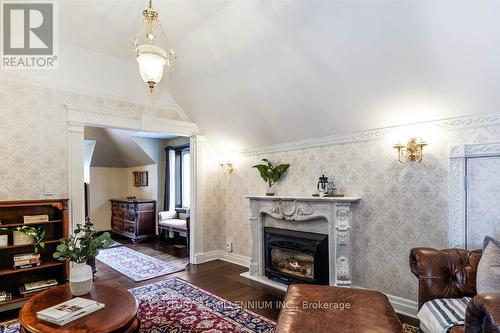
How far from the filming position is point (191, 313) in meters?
2.98

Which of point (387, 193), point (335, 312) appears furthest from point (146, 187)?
point (335, 312)

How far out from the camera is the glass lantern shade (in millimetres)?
2188

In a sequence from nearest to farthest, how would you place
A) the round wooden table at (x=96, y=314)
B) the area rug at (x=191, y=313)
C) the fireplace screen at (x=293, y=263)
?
the round wooden table at (x=96, y=314), the area rug at (x=191, y=313), the fireplace screen at (x=293, y=263)

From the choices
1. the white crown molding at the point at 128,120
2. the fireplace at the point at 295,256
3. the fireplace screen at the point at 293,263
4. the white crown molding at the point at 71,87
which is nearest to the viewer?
the white crown molding at the point at 71,87

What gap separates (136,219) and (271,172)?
409 centimetres

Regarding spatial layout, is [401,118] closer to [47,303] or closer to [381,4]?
[381,4]

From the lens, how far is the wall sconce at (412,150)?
2.86 metres

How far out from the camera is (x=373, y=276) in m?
3.22

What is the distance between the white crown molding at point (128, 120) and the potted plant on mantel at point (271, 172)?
1.46 metres

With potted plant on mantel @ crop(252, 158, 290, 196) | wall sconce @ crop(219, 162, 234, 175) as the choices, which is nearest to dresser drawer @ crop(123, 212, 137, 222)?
wall sconce @ crop(219, 162, 234, 175)

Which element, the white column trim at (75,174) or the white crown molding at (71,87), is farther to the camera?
the white column trim at (75,174)

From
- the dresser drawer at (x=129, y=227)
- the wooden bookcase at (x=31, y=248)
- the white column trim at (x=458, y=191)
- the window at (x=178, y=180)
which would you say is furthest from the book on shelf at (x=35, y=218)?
the white column trim at (x=458, y=191)

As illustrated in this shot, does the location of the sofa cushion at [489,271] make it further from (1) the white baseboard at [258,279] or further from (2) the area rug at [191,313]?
(2) the area rug at [191,313]

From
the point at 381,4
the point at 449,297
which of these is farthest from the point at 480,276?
the point at 381,4
